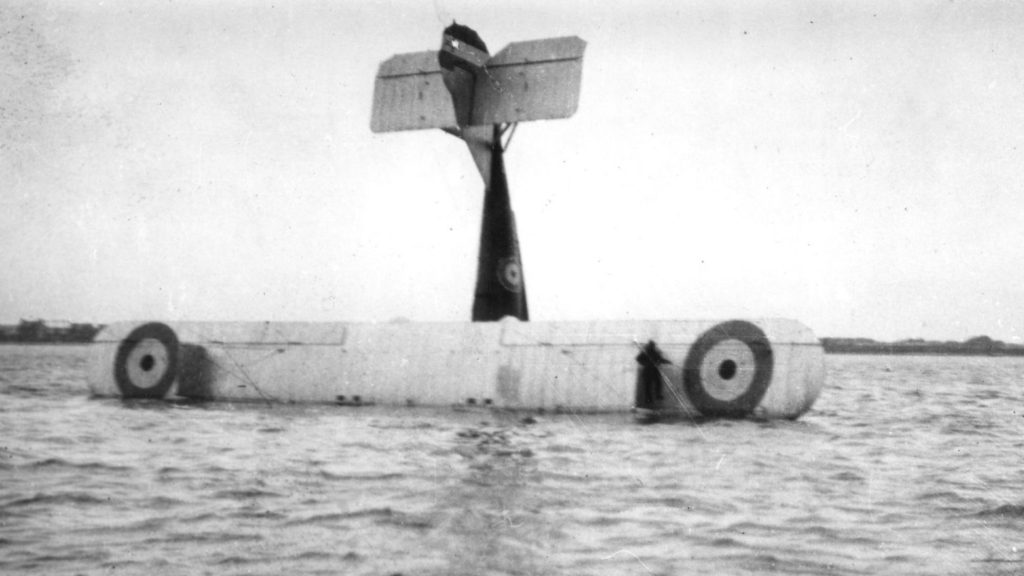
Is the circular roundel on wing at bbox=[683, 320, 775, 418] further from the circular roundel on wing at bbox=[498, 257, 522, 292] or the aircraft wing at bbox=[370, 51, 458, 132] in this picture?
the aircraft wing at bbox=[370, 51, 458, 132]

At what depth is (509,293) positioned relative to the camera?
74.5 ft

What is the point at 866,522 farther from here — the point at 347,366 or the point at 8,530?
the point at 347,366

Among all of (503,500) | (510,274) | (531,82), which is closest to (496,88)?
(531,82)

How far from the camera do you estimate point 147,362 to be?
79.3 feet

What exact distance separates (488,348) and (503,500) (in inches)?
450

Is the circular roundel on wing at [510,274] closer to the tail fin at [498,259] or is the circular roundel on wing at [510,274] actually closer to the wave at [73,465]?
the tail fin at [498,259]

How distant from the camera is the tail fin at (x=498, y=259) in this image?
2255 centimetres

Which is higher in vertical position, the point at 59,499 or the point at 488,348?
the point at 488,348

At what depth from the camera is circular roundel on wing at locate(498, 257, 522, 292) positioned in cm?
2267

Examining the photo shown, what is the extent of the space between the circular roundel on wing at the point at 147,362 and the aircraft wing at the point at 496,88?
764 centimetres

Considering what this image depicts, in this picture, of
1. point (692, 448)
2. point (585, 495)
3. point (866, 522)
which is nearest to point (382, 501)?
point (585, 495)

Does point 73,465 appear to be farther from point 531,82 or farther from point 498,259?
point 531,82

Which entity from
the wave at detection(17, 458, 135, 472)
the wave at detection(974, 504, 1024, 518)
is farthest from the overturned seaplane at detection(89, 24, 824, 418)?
the wave at detection(17, 458, 135, 472)

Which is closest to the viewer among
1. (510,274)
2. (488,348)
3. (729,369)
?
(729,369)
